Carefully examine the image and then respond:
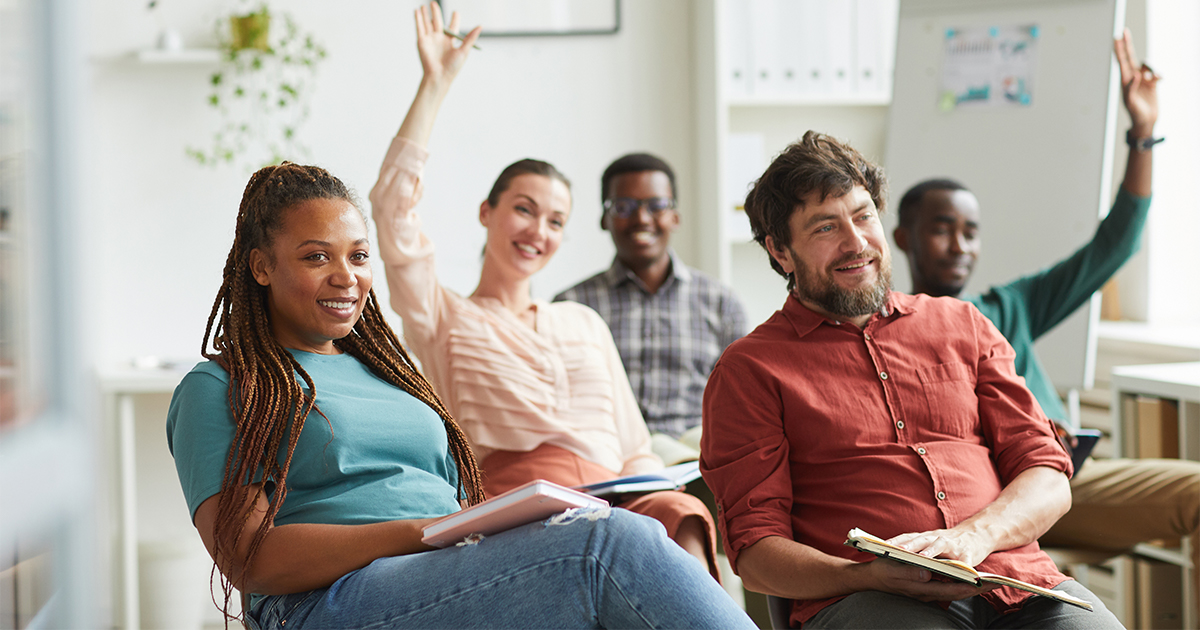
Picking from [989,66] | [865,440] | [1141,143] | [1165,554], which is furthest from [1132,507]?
[989,66]

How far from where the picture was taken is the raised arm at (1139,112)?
88.6 inches

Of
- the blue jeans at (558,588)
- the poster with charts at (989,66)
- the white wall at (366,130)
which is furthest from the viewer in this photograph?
the white wall at (366,130)

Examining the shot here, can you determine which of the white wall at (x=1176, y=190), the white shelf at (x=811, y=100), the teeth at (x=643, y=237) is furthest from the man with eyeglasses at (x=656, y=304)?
the white wall at (x=1176, y=190)

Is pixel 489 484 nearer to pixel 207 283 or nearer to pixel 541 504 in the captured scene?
pixel 541 504

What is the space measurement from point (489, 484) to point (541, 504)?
0.73 meters

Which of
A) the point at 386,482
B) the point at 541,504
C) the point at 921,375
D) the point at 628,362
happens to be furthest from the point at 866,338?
the point at 628,362

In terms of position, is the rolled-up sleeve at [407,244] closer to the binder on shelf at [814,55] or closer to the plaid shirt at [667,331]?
the plaid shirt at [667,331]

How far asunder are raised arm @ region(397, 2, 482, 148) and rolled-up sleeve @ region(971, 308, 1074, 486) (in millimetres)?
1034

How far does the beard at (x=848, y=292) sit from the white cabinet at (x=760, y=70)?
164 centimetres

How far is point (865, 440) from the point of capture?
1422 millimetres

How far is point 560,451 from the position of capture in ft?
6.26

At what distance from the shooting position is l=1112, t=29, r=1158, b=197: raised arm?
2.25 meters

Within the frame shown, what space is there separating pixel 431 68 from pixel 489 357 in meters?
0.56

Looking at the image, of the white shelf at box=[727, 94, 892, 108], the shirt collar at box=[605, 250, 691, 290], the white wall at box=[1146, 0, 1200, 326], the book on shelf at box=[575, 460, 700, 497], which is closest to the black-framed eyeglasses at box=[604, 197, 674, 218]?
the shirt collar at box=[605, 250, 691, 290]
